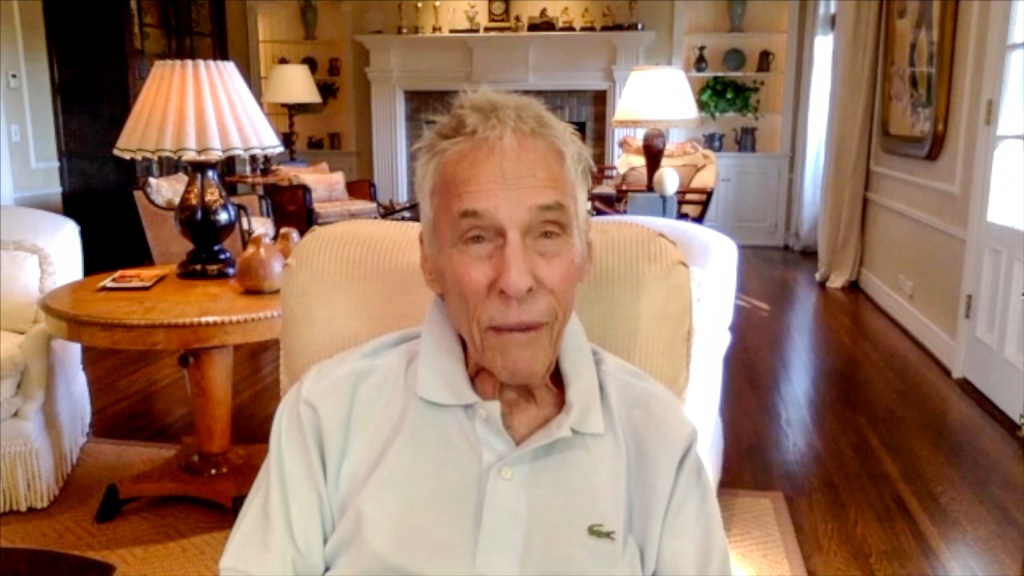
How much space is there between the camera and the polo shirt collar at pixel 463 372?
3.49 feet

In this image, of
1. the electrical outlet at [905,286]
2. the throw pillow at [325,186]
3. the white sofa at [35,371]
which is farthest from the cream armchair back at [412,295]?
the throw pillow at [325,186]

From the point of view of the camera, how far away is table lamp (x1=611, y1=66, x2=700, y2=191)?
3574mm

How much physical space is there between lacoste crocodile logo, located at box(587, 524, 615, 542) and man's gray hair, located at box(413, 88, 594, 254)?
351 mm

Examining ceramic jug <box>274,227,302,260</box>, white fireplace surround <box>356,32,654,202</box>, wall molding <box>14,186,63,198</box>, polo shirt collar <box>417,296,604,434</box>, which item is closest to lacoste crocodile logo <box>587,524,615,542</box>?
polo shirt collar <box>417,296,604,434</box>

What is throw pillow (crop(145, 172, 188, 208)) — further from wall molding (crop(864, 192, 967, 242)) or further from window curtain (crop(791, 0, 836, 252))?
window curtain (crop(791, 0, 836, 252))

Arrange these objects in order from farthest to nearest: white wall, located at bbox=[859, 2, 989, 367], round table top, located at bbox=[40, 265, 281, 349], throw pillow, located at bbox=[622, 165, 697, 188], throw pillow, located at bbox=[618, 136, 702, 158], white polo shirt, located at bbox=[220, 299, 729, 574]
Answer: throw pillow, located at bbox=[618, 136, 702, 158]
throw pillow, located at bbox=[622, 165, 697, 188]
white wall, located at bbox=[859, 2, 989, 367]
round table top, located at bbox=[40, 265, 281, 349]
white polo shirt, located at bbox=[220, 299, 729, 574]

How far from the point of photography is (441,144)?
1073 mm

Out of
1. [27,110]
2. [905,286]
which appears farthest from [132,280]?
[905,286]

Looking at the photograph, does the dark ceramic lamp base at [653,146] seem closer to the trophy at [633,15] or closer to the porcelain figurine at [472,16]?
the trophy at [633,15]

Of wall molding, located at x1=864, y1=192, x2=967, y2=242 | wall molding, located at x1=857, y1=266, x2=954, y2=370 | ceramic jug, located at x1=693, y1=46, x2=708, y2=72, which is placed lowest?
wall molding, located at x1=857, y1=266, x2=954, y2=370

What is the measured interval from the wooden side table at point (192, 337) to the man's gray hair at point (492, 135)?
1212mm

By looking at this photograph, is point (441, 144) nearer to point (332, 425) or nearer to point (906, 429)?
point (332, 425)

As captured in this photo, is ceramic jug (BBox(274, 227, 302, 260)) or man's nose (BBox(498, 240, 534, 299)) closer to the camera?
man's nose (BBox(498, 240, 534, 299))

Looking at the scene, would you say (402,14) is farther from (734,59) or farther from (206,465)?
(206,465)
